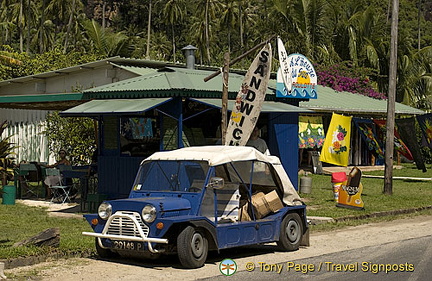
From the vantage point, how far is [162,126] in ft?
59.5

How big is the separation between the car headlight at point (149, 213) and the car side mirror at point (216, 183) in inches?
40.6

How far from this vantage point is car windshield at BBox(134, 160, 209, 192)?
1148 cm

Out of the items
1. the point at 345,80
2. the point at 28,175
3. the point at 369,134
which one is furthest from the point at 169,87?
the point at 345,80

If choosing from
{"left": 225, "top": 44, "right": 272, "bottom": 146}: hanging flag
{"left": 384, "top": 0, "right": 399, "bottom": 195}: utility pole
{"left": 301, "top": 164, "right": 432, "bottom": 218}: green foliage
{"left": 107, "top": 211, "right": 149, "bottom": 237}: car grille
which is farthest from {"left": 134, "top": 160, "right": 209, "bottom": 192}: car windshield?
{"left": 384, "top": 0, "right": 399, "bottom": 195}: utility pole

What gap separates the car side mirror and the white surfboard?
7237 mm

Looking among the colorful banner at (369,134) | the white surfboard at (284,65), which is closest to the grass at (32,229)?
the white surfboard at (284,65)

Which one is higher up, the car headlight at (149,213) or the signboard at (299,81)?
the signboard at (299,81)

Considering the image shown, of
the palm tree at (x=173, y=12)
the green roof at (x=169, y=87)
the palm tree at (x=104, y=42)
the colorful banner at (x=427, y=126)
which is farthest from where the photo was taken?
the palm tree at (x=173, y=12)

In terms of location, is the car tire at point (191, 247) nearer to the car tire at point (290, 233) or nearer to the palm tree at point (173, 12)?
the car tire at point (290, 233)

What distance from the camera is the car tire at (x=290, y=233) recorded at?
40.5ft

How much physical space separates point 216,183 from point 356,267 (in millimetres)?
2368

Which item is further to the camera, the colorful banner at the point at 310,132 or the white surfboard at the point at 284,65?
the colorful banner at the point at 310,132

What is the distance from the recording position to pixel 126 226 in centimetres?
1080

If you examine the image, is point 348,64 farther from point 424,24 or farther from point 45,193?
point 424,24
